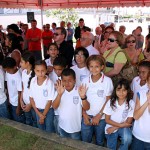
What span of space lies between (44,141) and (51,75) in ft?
3.32

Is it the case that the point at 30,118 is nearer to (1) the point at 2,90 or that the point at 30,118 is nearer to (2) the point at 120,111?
(1) the point at 2,90

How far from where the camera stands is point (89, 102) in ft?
9.25

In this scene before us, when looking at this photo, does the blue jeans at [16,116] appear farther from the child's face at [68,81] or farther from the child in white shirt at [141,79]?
the child in white shirt at [141,79]

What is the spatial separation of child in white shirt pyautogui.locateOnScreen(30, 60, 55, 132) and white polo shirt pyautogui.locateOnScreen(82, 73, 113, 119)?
0.51m

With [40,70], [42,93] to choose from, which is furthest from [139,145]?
[40,70]

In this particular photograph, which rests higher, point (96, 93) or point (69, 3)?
point (69, 3)

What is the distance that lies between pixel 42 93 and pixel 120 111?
3.36 feet

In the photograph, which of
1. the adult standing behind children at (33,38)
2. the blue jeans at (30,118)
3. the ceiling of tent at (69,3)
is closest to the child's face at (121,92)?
the blue jeans at (30,118)

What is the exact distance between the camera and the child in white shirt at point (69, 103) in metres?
2.76

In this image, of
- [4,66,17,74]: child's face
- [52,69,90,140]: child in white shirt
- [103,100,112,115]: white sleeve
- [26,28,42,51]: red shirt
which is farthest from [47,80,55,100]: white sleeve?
[26,28,42,51]: red shirt

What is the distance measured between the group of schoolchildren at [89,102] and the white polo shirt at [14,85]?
1.0 inches

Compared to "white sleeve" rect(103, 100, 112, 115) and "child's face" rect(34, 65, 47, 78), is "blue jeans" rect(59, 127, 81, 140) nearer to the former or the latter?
"white sleeve" rect(103, 100, 112, 115)

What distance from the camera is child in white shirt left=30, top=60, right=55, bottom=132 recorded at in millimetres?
2971

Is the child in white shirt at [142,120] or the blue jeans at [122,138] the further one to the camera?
the blue jeans at [122,138]
